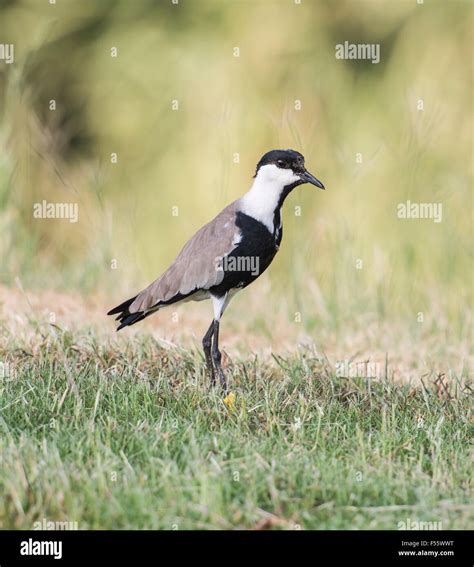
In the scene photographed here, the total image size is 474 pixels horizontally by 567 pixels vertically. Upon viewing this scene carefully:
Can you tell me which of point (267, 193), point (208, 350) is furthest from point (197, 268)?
point (267, 193)

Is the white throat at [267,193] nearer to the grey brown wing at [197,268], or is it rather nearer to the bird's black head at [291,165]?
the bird's black head at [291,165]

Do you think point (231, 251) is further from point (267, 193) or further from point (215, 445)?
point (215, 445)

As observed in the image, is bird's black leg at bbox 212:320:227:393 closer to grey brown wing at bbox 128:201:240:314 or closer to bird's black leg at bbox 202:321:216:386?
bird's black leg at bbox 202:321:216:386

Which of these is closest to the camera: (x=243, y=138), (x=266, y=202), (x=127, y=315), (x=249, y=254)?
(x=249, y=254)

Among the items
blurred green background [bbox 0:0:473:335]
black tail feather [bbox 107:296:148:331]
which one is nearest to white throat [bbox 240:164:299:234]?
black tail feather [bbox 107:296:148:331]

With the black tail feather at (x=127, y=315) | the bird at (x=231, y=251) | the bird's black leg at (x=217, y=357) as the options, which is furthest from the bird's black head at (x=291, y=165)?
the black tail feather at (x=127, y=315)

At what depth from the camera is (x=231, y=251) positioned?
198 inches

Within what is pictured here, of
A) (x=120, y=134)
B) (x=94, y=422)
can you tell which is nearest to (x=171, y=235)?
(x=120, y=134)

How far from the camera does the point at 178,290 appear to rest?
5168 mm

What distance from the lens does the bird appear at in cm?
504

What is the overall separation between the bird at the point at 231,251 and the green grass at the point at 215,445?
27 centimetres

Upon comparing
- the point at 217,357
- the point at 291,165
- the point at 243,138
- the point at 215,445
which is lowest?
the point at 215,445

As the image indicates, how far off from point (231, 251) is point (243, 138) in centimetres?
467

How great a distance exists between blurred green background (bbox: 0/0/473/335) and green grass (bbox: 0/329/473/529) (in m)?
2.23
